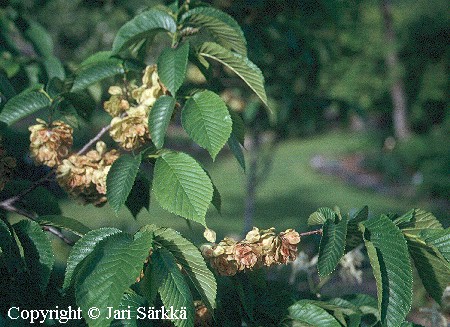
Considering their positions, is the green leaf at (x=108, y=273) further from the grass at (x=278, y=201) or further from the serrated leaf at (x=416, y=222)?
the grass at (x=278, y=201)

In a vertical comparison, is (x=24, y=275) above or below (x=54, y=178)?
below

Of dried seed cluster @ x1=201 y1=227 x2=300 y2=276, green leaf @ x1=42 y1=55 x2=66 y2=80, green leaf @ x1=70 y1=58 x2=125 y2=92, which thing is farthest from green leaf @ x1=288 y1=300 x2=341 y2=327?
green leaf @ x1=42 y1=55 x2=66 y2=80

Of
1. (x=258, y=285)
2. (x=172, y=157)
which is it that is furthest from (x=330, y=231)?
(x=172, y=157)

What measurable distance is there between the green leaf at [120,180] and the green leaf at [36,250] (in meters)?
0.16

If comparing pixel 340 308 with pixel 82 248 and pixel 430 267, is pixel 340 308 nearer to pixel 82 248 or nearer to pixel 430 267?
pixel 430 267

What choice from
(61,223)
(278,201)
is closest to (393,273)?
(61,223)

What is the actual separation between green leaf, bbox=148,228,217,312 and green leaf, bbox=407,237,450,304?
455mm

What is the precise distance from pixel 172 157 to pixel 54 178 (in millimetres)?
332

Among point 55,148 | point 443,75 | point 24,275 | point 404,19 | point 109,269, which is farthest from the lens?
point 404,19

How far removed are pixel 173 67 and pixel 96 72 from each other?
0.87 feet

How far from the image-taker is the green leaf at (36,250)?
1123mm

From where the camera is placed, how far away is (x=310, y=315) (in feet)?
4.20

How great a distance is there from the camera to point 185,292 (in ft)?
3.49

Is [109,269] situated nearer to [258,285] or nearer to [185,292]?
[185,292]
